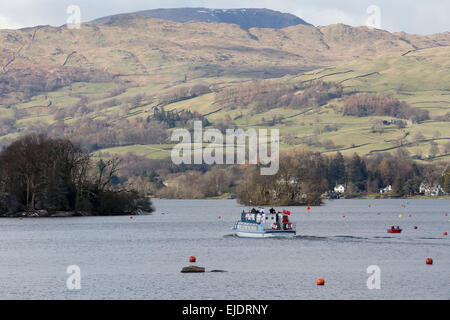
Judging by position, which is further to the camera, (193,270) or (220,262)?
(220,262)

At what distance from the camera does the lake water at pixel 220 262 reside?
168 ft

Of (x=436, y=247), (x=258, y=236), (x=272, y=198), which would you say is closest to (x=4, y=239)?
(x=258, y=236)

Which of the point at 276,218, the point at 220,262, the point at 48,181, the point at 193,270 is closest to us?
the point at 193,270

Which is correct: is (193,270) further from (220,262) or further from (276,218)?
(276,218)

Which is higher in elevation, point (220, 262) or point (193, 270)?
point (193, 270)

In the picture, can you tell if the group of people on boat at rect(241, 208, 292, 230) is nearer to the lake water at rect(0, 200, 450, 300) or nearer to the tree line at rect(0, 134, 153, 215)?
the lake water at rect(0, 200, 450, 300)

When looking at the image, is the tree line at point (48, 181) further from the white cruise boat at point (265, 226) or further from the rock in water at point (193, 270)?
the rock in water at point (193, 270)

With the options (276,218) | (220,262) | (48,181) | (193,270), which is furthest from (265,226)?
(48,181)

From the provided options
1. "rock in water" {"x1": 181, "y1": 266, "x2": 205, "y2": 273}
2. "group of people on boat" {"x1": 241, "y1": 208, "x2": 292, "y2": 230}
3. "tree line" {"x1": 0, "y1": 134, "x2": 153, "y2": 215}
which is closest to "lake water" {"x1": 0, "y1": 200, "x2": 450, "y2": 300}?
"rock in water" {"x1": 181, "y1": 266, "x2": 205, "y2": 273}

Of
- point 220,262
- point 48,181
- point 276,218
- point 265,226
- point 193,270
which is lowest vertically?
point 220,262

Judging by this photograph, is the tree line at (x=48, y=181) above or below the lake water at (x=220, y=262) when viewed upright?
above

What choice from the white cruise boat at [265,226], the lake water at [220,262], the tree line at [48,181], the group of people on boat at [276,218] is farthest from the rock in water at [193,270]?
the tree line at [48,181]

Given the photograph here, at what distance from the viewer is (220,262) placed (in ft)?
221
